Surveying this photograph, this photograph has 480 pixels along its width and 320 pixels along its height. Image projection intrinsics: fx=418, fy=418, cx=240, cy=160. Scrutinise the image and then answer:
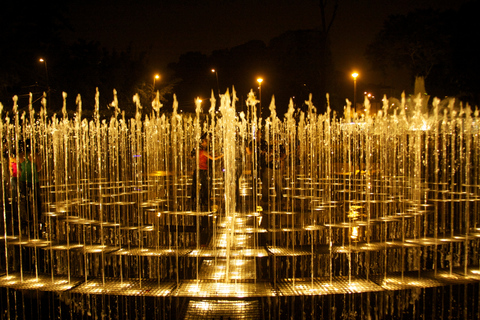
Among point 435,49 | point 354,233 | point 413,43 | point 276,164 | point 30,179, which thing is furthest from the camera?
point 413,43

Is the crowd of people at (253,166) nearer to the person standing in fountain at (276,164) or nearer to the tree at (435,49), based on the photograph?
the person standing in fountain at (276,164)

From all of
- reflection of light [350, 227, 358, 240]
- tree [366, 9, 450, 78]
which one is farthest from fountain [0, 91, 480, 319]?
tree [366, 9, 450, 78]

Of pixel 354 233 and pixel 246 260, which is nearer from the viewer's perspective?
pixel 246 260

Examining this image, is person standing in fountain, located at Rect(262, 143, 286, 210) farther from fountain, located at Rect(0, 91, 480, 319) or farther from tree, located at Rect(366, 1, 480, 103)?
tree, located at Rect(366, 1, 480, 103)

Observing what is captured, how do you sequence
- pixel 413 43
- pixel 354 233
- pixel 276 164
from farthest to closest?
pixel 413 43 < pixel 276 164 < pixel 354 233

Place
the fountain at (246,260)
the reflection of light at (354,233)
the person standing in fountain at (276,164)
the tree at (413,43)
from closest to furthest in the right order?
the fountain at (246,260), the reflection of light at (354,233), the person standing in fountain at (276,164), the tree at (413,43)

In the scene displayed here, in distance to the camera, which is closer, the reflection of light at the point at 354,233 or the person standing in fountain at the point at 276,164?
the reflection of light at the point at 354,233

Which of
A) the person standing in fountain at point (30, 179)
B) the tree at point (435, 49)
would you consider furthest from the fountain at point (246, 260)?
the tree at point (435, 49)

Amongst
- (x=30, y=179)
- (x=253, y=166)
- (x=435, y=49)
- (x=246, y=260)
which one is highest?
(x=435, y=49)

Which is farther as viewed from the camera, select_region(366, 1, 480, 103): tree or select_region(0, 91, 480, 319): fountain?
select_region(366, 1, 480, 103): tree

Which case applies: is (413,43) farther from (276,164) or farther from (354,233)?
(354,233)

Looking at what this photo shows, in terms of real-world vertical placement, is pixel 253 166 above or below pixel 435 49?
below

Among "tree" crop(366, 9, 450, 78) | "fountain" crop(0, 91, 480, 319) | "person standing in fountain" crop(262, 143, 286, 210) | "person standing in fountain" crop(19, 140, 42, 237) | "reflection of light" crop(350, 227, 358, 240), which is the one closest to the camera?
"fountain" crop(0, 91, 480, 319)

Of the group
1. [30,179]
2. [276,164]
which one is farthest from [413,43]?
[30,179]
